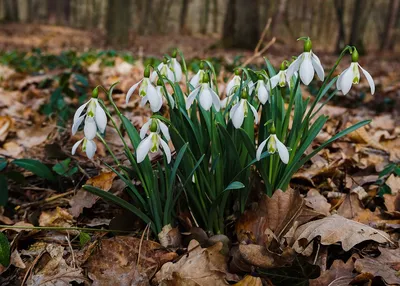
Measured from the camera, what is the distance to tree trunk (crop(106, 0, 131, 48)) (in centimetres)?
1080

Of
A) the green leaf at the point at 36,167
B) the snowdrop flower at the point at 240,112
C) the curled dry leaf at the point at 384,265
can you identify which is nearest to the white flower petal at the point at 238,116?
the snowdrop flower at the point at 240,112

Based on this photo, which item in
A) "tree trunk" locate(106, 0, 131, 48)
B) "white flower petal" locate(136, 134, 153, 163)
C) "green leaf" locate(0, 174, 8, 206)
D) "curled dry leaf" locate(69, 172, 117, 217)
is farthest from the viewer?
"tree trunk" locate(106, 0, 131, 48)

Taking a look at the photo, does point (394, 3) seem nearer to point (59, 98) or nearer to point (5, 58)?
point (5, 58)

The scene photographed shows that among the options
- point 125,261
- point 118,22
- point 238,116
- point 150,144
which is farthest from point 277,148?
point 118,22

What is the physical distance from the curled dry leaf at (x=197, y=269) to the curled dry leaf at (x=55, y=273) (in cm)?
25

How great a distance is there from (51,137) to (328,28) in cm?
2139

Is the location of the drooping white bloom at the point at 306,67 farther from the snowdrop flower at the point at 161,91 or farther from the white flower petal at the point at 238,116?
the snowdrop flower at the point at 161,91

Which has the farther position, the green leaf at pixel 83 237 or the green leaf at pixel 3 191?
the green leaf at pixel 3 191

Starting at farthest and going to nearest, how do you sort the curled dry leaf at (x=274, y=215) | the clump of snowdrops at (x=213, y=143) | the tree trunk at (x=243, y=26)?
1. the tree trunk at (x=243, y=26)
2. the curled dry leaf at (x=274, y=215)
3. the clump of snowdrops at (x=213, y=143)

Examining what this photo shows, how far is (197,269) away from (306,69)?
2.08ft

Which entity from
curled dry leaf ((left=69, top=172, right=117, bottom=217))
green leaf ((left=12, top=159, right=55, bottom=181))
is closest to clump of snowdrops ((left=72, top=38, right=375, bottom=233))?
curled dry leaf ((left=69, top=172, right=117, bottom=217))

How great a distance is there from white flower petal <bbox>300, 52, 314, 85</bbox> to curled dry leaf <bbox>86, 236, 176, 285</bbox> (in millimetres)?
643

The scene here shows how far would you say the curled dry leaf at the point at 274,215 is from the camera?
146 centimetres

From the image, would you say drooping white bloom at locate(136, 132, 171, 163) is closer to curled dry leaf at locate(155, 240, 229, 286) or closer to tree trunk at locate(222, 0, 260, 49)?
curled dry leaf at locate(155, 240, 229, 286)
